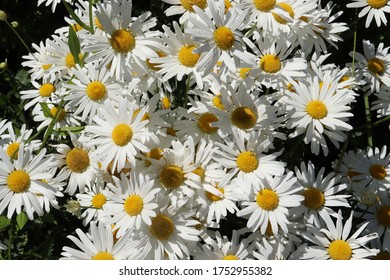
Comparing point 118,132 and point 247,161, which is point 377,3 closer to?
point 247,161

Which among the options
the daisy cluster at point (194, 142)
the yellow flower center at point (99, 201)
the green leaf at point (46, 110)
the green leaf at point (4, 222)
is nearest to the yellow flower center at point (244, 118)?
the daisy cluster at point (194, 142)

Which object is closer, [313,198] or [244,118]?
[244,118]

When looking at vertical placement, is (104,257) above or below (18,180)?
below

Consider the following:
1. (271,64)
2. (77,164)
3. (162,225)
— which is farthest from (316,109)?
(77,164)

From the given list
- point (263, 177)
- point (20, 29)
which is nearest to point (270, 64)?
point (263, 177)

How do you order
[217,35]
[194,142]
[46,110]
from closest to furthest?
[217,35] < [194,142] < [46,110]

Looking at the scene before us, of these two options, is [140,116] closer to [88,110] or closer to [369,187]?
→ [88,110]

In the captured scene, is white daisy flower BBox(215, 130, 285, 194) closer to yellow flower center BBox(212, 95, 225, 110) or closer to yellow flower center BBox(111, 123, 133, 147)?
yellow flower center BBox(212, 95, 225, 110)
